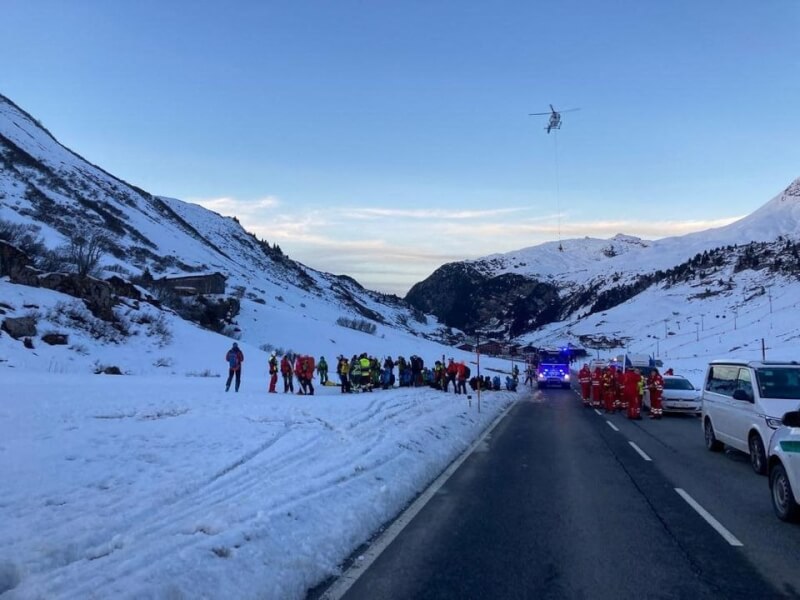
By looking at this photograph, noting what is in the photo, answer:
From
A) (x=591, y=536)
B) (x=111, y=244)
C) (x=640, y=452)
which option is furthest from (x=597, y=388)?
(x=111, y=244)

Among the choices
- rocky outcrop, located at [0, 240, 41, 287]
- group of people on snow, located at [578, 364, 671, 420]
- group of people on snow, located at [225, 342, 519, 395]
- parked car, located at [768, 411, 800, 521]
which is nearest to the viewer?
parked car, located at [768, 411, 800, 521]

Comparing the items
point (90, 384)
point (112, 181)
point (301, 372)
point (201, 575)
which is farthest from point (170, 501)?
point (112, 181)

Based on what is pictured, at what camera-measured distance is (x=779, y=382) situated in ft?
36.2

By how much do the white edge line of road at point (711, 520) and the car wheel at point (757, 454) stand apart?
2118 millimetres

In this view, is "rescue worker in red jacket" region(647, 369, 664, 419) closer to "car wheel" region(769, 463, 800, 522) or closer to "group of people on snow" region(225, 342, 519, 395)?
"group of people on snow" region(225, 342, 519, 395)

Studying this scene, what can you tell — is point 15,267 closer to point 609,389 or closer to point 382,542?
point 609,389

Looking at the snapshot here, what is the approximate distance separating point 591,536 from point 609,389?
18.4 metres

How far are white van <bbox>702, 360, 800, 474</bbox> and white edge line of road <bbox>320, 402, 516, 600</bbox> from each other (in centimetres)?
500

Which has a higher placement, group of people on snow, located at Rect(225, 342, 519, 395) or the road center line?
group of people on snow, located at Rect(225, 342, 519, 395)

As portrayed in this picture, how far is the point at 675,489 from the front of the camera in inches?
372

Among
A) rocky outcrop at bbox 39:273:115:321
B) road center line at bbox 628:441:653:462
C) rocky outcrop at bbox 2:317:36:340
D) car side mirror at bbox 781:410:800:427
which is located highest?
rocky outcrop at bbox 39:273:115:321

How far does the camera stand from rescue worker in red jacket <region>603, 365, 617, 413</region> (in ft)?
79.9

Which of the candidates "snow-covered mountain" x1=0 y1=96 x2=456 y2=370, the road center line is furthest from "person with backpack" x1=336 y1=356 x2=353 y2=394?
the road center line

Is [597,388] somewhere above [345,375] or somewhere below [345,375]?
below
